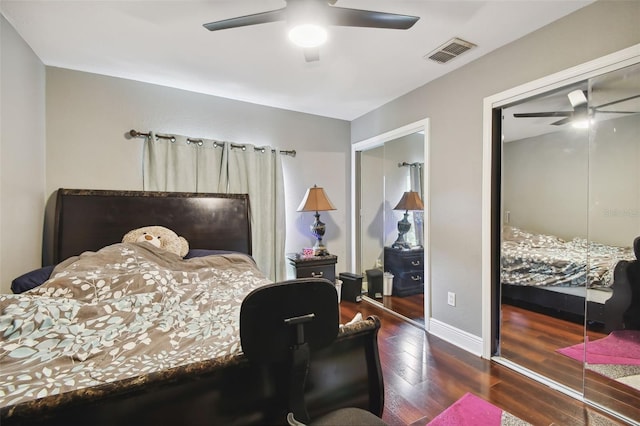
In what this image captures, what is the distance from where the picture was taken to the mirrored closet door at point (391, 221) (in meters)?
3.68

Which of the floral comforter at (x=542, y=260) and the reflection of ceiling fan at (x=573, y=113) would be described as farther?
the floral comforter at (x=542, y=260)

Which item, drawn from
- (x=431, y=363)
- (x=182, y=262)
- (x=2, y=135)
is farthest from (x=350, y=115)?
(x=2, y=135)

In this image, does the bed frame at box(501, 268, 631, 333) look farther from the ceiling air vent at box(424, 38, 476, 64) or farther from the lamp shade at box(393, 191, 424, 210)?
the ceiling air vent at box(424, 38, 476, 64)

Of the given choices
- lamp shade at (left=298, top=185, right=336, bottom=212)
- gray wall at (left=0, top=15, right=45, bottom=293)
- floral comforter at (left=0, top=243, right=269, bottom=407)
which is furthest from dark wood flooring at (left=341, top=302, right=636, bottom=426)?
gray wall at (left=0, top=15, right=45, bottom=293)

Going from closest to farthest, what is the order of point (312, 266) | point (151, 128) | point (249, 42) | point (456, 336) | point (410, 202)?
point (249, 42)
point (456, 336)
point (151, 128)
point (312, 266)
point (410, 202)

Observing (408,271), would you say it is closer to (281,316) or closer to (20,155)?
(281,316)

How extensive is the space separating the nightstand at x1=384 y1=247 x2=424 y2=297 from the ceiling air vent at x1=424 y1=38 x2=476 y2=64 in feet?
7.57

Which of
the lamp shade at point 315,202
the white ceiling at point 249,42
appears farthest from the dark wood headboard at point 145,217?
the white ceiling at point 249,42

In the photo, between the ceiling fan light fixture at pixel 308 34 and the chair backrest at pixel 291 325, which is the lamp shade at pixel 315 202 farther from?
the chair backrest at pixel 291 325

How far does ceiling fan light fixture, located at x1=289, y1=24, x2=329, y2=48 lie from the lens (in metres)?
1.56

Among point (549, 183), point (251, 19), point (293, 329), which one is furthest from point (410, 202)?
point (293, 329)

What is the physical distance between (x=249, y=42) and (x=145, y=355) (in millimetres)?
2130

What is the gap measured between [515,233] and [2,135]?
4251 millimetres

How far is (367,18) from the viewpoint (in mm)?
1486
